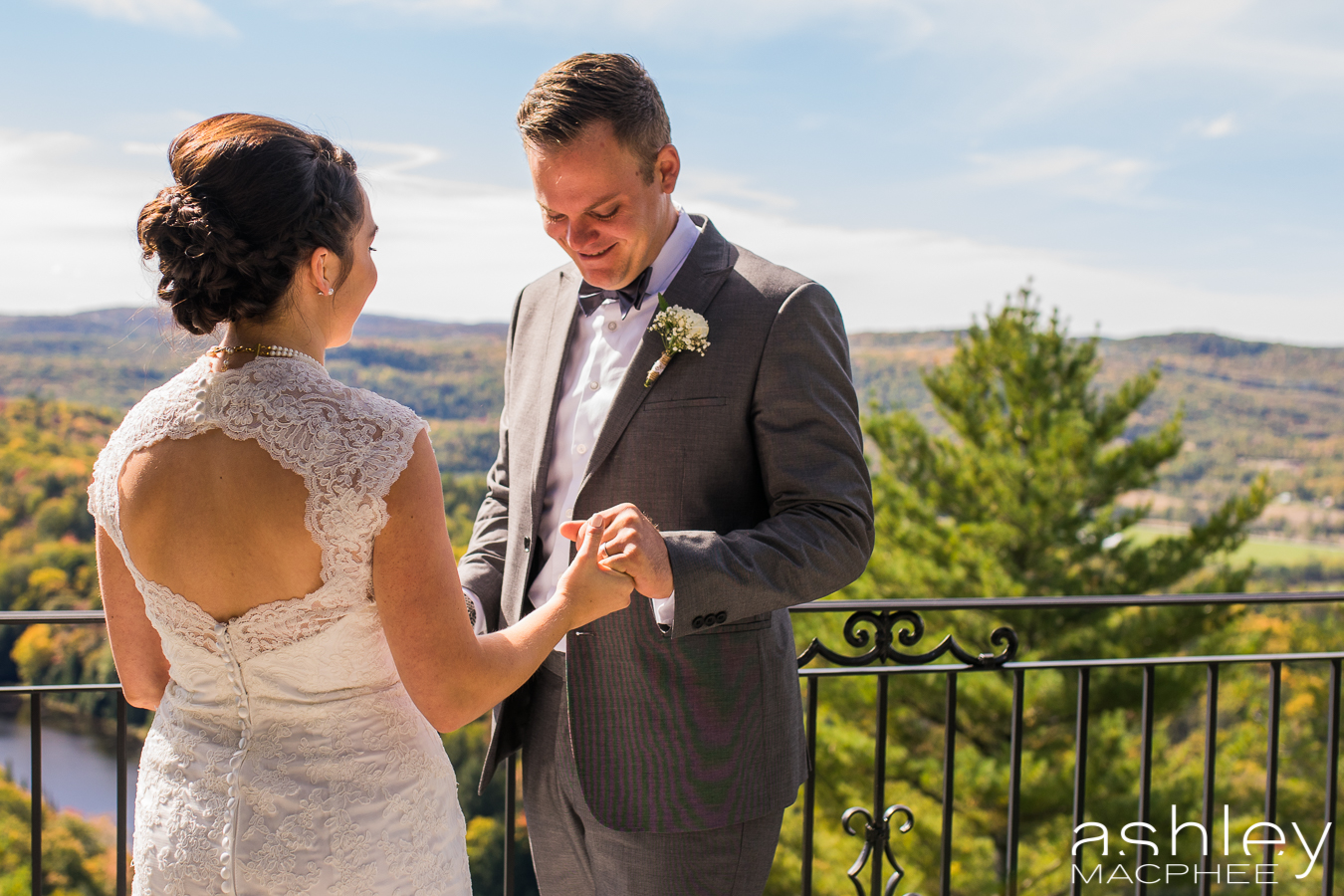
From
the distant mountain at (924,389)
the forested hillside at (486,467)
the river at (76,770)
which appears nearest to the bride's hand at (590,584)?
the distant mountain at (924,389)

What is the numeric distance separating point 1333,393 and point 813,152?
33043 millimetres

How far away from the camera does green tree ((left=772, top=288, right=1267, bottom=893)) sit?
51.8 feet

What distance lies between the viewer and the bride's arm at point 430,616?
A: 45.6 inches

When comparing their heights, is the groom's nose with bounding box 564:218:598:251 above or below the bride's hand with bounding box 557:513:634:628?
above

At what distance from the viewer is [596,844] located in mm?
1606

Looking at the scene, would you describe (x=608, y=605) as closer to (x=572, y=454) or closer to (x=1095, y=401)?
(x=572, y=454)

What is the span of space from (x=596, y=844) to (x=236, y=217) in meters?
1.17

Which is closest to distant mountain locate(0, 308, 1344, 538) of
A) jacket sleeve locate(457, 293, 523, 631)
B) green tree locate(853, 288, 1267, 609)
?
green tree locate(853, 288, 1267, 609)

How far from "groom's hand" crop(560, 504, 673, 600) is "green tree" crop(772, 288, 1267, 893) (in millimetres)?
14957

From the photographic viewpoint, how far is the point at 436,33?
30.8m

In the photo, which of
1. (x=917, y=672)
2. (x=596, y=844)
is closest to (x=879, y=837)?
(x=917, y=672)

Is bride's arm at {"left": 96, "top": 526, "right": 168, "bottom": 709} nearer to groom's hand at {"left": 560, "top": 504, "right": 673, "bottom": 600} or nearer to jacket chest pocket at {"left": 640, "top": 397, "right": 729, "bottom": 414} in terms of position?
groom's hand at {"left": 560, "top": 504, "right": 673, "bottom": 600}

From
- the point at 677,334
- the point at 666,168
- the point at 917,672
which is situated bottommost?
the point at 917,672

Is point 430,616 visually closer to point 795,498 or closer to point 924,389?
point 795,498
